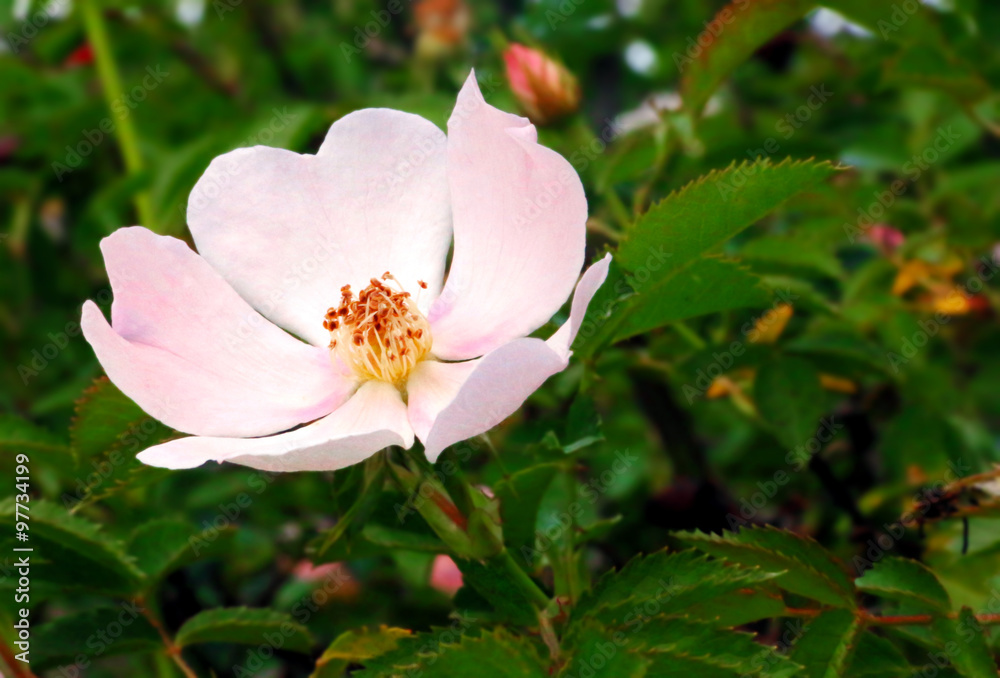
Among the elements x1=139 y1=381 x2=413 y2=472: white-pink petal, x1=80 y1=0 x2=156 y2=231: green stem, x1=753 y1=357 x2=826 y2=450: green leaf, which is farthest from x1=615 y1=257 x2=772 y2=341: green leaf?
x1=80 y1=0 x2=156 y2=231: green stem

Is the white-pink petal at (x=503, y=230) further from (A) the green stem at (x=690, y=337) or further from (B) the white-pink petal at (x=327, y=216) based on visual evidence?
(A) the green stem at (x=690, y=337)

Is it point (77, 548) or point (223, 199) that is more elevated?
point (223, 199)

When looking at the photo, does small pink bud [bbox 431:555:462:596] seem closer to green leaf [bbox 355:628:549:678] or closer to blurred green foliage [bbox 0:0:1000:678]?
blurred green foliage [bbox 0:0:1000:678]

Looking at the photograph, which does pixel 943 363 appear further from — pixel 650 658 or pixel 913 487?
pixel 650 658

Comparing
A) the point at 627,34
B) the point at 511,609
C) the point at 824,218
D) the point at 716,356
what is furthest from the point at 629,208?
the point at 627,34

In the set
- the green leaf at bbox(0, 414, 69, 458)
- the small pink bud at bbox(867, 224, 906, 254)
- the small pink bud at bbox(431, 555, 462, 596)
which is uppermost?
the green leaf at bbox(0, 414, 69, 458)

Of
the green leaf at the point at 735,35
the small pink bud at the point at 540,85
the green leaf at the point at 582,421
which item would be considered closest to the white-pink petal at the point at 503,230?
the green leaf at the point at 582,421
